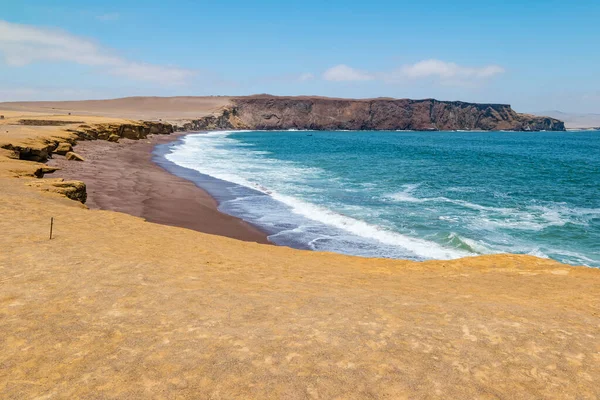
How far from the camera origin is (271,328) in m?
6.61

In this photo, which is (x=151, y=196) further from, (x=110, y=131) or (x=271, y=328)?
(x=110, y=131)

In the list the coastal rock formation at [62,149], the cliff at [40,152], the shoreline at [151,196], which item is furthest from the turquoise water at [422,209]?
the coastal rock formation at [62,149]

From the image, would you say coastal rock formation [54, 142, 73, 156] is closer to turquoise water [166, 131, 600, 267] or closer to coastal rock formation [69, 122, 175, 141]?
turquoise water [166, 131, 600, 267]

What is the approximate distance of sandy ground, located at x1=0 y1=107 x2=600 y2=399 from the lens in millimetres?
5176

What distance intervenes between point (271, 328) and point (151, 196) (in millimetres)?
21441

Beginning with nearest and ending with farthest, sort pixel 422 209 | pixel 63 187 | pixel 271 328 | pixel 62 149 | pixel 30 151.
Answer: pixel 271 328
pixel 63 187
pixel 422 209
pixel 30 151
pixel 62 149

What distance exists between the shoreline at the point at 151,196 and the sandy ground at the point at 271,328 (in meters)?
9.22

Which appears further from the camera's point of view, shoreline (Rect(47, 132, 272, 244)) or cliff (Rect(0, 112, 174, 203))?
shoreline (Rect(47, 132, 272, 244))

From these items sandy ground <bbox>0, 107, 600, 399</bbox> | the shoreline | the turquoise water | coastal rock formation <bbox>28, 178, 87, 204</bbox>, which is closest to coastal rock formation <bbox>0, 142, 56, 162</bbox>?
the shoreline

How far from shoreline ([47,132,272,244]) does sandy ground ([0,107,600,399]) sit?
9220 mm

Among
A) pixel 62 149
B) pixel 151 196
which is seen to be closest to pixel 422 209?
pixel 151 196

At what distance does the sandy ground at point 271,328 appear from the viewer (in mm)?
5176

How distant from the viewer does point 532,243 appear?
19734 mm

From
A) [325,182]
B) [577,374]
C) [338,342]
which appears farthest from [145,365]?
[325,182]
